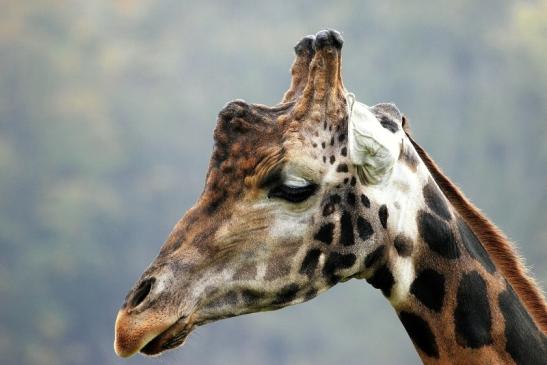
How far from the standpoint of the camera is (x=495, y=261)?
6.69m

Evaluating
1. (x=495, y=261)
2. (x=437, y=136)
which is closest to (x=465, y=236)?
(x=495, y=261)

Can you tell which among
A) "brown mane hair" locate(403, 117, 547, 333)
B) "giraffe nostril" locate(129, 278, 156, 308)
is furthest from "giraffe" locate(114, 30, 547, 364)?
"brown mane hair" locate(403, 117, 547, 333)

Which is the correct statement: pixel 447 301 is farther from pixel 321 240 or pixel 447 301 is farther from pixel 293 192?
pixel 293 192

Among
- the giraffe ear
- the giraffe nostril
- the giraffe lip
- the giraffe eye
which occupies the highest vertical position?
the giraffe ear

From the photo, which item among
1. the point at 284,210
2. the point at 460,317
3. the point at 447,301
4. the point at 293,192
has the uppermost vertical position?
the point at 293,192

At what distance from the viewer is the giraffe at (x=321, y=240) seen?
19.3ft

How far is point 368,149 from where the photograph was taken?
240 inches

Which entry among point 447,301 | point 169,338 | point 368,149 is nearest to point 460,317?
point 447,301

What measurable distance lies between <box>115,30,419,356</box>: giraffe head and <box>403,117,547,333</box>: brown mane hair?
30.0 inches

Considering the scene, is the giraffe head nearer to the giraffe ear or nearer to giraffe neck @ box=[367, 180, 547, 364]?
the giraffe ear

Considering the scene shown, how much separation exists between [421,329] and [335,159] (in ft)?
4.03

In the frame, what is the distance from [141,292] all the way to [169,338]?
32 cm

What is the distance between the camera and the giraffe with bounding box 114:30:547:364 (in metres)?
5.89

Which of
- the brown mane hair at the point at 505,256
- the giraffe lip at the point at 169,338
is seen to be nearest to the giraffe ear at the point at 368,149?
the brown mane hair at the point at 505,256
